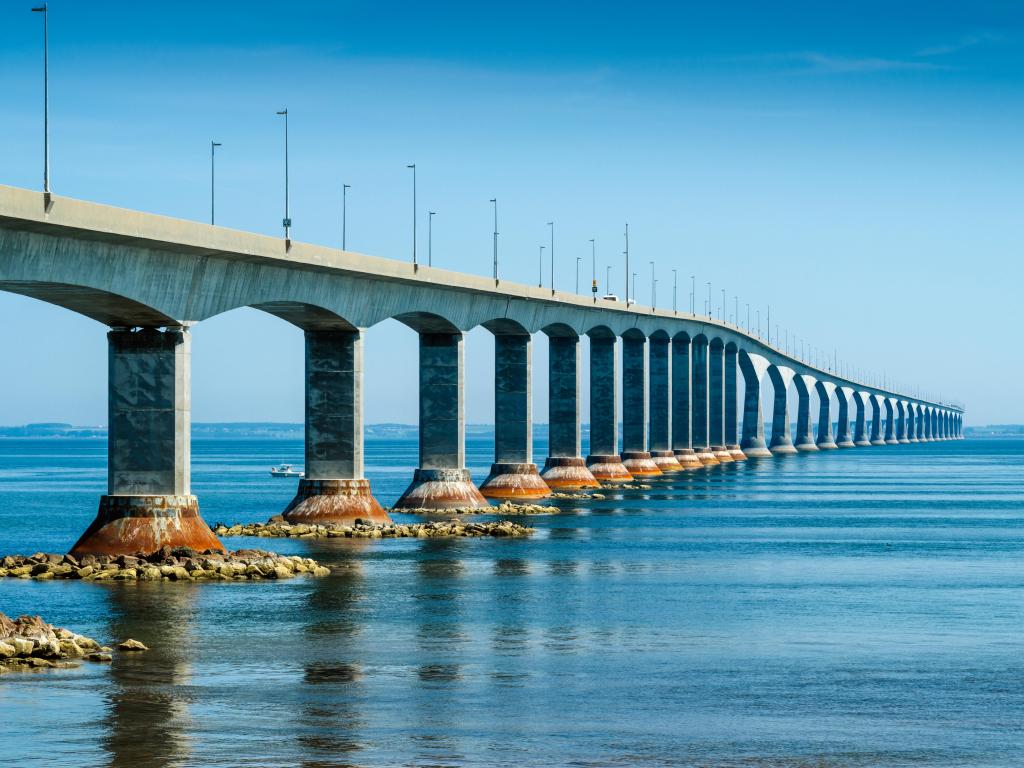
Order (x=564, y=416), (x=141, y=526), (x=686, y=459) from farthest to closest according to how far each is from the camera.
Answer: (x=686, y=459), (x=564, y=416), (x=141, y=526)

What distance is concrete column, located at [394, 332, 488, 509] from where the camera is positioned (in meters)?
77.7

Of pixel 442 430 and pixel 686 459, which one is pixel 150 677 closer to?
pixel 442 430

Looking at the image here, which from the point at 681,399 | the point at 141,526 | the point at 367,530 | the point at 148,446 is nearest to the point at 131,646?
the point at 141,526

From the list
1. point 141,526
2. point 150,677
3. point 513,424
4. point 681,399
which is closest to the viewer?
point 150,677

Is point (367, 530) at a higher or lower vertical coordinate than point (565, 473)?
lower

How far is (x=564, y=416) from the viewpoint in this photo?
104312 millimetres

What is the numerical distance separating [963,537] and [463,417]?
74.7 ft

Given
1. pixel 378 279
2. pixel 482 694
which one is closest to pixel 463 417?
pixel 378 279

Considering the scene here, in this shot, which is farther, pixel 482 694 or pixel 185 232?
pixel 185 232

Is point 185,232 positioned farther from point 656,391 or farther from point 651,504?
point 656,391

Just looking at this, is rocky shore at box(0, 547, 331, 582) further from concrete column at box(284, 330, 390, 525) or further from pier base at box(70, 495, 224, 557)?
concrete column at box(284, 330, 390, 525)

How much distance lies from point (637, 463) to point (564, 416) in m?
24.0

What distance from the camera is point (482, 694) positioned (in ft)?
91.0

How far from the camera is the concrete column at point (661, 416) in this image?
5423 inches
